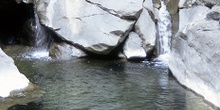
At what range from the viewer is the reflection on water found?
10.8 meters

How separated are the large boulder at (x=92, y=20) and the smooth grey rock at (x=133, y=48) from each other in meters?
0.33

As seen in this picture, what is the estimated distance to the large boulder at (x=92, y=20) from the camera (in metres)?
16.3

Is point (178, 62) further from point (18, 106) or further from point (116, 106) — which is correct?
point (18, 106)

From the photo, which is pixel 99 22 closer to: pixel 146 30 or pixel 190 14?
pixel 146 30

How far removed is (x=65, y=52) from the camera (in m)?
17.1

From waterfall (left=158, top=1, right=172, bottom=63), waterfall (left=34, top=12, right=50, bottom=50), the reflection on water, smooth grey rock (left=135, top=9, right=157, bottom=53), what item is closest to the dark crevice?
waterfall (left=34, top=12, right=50, bottom=50)

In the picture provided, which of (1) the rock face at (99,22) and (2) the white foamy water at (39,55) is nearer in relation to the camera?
(1) the rock face at (99,22)

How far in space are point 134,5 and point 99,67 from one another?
143 inches

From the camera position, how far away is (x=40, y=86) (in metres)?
12.6

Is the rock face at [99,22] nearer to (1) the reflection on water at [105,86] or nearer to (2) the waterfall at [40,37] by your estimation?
(1) the reflection on water at [105,86]

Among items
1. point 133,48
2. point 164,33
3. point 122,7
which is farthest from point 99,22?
point 164,33

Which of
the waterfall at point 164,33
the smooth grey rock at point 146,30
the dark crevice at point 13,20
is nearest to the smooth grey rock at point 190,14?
the smooth grey rock at point 146,30

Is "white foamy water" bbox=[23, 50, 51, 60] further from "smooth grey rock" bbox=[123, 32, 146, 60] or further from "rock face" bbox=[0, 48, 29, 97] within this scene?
"rock face" bbox=[0, 48, 29, 97]

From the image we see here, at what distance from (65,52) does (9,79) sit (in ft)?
19.4
